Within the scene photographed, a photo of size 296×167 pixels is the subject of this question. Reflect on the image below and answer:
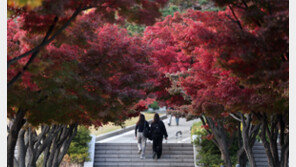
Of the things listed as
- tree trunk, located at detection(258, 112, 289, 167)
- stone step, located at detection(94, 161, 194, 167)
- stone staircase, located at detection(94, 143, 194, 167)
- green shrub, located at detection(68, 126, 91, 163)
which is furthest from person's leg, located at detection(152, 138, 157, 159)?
tree trunk, located at detection(258, 112, 289, 167)

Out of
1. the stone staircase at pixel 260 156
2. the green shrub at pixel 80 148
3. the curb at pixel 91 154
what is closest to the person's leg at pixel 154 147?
the curb at pixel 91 154

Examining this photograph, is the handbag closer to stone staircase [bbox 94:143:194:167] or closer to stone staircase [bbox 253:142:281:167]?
stone staircase [bbox 94:143:194:167]

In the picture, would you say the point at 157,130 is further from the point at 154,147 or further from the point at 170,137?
the point at 170,137

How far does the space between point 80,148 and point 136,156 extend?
2654 mm

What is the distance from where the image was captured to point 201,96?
926cm

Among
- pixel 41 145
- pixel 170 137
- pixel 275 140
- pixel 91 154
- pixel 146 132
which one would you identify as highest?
pixel 170 137

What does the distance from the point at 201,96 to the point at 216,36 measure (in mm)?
3028

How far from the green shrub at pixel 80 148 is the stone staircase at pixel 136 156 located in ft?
1.96

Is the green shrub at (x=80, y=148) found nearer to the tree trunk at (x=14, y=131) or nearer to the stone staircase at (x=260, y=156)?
the stone staircase at (x=260, y=156)

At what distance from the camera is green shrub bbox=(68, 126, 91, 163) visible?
1716cm

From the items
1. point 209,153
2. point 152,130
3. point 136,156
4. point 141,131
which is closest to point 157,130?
point 152,130

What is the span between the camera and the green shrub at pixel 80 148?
17156 millimetres

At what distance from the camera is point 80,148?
1808cm
